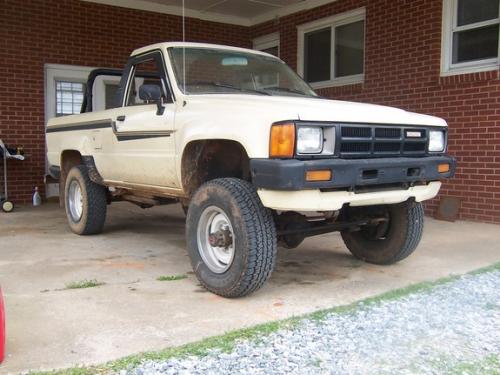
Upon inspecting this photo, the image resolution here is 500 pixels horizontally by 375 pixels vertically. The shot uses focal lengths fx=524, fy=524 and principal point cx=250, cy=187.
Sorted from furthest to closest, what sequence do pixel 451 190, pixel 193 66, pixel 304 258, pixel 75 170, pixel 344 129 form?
1. pixel 451 190
2. pixel 75 170
3. pixel 304 258
4. pixel 193 66
5. pixel 344 129

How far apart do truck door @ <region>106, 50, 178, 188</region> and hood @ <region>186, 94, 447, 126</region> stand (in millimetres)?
453

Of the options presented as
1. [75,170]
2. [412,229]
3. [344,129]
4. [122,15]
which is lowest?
[412,229]

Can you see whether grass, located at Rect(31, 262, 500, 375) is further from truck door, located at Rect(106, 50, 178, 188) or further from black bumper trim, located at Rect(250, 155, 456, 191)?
truck door, located at Rect(106, 50, 178, 188)

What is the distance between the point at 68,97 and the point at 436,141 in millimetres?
7556

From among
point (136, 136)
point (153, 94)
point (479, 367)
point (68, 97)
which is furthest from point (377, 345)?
point (68, 97)

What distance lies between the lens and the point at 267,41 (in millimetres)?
11211

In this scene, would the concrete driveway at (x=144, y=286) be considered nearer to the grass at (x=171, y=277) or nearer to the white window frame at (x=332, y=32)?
the grass at (x=171, y=277)

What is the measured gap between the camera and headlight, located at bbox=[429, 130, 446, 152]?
13.7ft

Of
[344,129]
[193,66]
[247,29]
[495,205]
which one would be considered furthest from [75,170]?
[247,29]

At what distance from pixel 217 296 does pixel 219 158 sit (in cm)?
115

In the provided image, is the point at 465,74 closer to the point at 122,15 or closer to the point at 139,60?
the point at 139,60

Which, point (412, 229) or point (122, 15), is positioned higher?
point (122, 15)

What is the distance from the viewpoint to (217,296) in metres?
3.88

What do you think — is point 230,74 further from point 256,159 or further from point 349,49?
point 349,49
